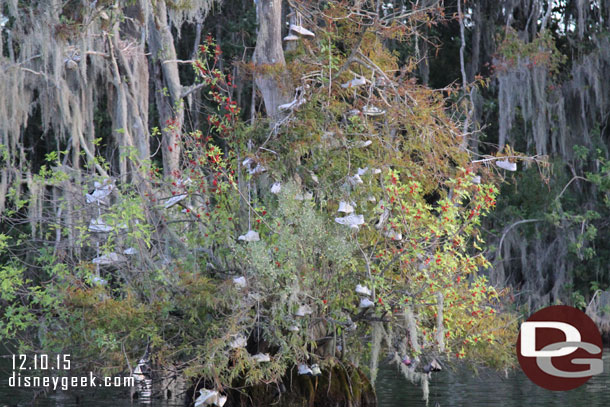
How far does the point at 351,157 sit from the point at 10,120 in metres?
9.34

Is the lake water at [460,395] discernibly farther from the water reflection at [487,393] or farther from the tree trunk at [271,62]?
the tree trunk at [271,62]

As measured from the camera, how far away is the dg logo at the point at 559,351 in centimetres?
1381

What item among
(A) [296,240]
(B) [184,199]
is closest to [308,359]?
(A) [296,240]


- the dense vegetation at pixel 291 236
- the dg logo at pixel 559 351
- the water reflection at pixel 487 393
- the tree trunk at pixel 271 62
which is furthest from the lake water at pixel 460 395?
the tree trunk at pixel 271 62

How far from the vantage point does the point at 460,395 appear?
12273mm

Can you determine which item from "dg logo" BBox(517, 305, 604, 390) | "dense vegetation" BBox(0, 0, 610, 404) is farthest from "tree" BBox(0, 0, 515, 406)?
"dg logo" BBox(517, 305, 604, 390)

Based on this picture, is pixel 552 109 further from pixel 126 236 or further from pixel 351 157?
pixel 126 236

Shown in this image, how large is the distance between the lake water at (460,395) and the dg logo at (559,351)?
8.5 inches

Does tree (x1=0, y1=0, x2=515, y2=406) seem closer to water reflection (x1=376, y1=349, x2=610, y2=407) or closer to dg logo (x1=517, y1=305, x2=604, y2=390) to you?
water reflection (x1=376, y1=349, x2=610, y2=407)

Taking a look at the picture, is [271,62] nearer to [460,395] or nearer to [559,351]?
[460,395]

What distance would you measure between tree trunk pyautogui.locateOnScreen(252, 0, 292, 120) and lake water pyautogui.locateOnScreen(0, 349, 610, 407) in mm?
3581

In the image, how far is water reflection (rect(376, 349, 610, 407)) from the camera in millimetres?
A: 11453

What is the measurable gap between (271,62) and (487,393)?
4.72 metres

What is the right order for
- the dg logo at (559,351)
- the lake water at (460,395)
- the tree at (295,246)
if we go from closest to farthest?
the tree at (295,246) < the lake water at (460,395) < the dg logo at (559,351)
